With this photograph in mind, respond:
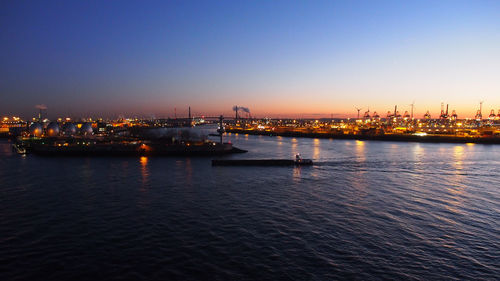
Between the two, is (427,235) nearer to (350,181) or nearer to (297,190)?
(297,190)

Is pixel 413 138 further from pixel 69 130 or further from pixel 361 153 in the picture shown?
pixel 69 130

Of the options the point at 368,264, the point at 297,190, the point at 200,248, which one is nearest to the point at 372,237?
the point at 368,264

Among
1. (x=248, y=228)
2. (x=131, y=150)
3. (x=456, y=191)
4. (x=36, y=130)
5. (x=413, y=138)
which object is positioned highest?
(x=36, y=130)

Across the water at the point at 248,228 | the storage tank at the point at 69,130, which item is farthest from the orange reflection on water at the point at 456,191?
the storage tank at the point at 69,130

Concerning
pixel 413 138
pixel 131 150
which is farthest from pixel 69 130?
pixel 413 138

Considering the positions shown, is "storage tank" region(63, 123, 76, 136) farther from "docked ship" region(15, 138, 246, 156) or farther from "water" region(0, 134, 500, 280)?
"water" region(0, 134, 500, 280)

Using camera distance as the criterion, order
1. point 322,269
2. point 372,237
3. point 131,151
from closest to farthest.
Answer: point 322,269, point 372,237, point 131,151

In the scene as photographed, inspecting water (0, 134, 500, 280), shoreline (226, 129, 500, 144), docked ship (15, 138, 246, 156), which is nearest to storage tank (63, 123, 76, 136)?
docked ship (15, 138, 246, 156)

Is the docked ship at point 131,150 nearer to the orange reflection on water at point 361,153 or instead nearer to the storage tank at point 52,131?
the orange reflection on water at point 361,153
